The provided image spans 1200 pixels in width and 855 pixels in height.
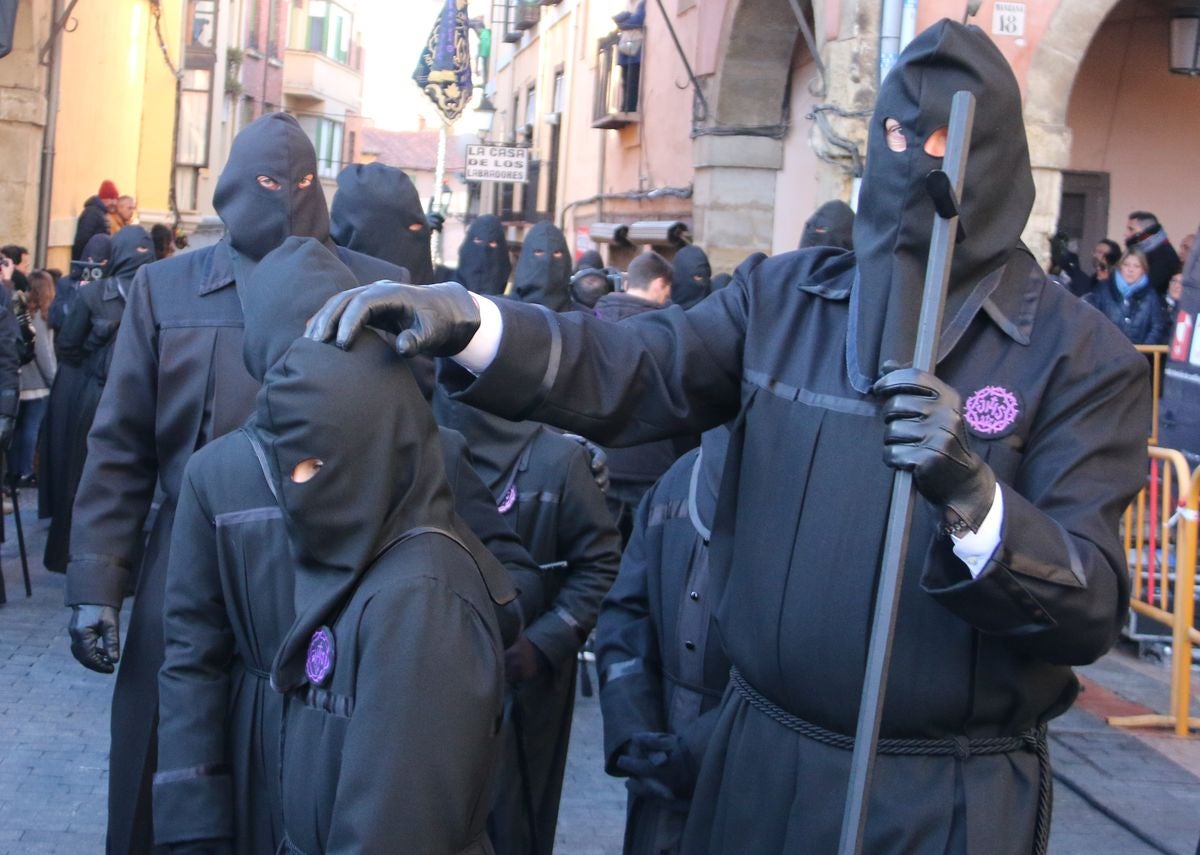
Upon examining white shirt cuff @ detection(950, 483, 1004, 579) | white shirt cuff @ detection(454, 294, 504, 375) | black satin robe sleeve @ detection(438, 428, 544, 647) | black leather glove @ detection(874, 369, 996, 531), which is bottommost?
black satin robe sleeve @ detection(438, 428, 544, 647)

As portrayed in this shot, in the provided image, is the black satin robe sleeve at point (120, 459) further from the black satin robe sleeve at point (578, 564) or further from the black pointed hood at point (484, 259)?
the black pointed hood at point (484, 259)

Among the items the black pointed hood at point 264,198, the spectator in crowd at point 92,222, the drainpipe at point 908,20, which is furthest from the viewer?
the spectator in crowd at point 92,222

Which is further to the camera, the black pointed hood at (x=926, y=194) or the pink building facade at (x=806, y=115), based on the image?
the pink building facade at (x=806, y=115)

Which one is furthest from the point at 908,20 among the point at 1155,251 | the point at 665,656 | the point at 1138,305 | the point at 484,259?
the point at 665,656

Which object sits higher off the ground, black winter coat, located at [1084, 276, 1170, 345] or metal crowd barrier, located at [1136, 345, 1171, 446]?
black winter coat, located at [1084, 276, 1170, 345]

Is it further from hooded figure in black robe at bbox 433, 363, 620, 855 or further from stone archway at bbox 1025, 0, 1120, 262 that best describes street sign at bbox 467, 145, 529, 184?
hooded figure in black robe at bbox 433, 363, 620, 855

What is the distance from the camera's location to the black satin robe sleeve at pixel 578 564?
4.73 meters

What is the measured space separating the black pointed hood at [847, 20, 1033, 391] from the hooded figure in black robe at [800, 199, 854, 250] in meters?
4.86

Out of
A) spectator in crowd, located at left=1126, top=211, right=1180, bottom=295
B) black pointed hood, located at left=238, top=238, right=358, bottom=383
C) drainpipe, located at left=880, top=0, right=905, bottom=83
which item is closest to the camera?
black pointed hood, located at left=238, top=238, right=358, bottom=383

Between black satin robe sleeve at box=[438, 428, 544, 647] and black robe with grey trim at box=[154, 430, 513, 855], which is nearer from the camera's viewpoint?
black robe with grey trim at box=[154, 430, 513, 855]

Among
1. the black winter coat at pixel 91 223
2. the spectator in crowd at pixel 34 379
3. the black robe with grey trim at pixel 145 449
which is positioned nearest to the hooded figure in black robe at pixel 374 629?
the black robe with grey trim at pixel 145 449

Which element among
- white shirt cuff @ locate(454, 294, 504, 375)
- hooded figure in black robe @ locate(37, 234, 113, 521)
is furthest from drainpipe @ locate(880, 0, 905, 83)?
white shirt cuff @ locate(454, 294, 504, 375)

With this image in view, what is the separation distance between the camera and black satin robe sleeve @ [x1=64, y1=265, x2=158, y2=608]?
4.34 meters

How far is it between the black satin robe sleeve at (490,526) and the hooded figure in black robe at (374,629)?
1.68 ft
